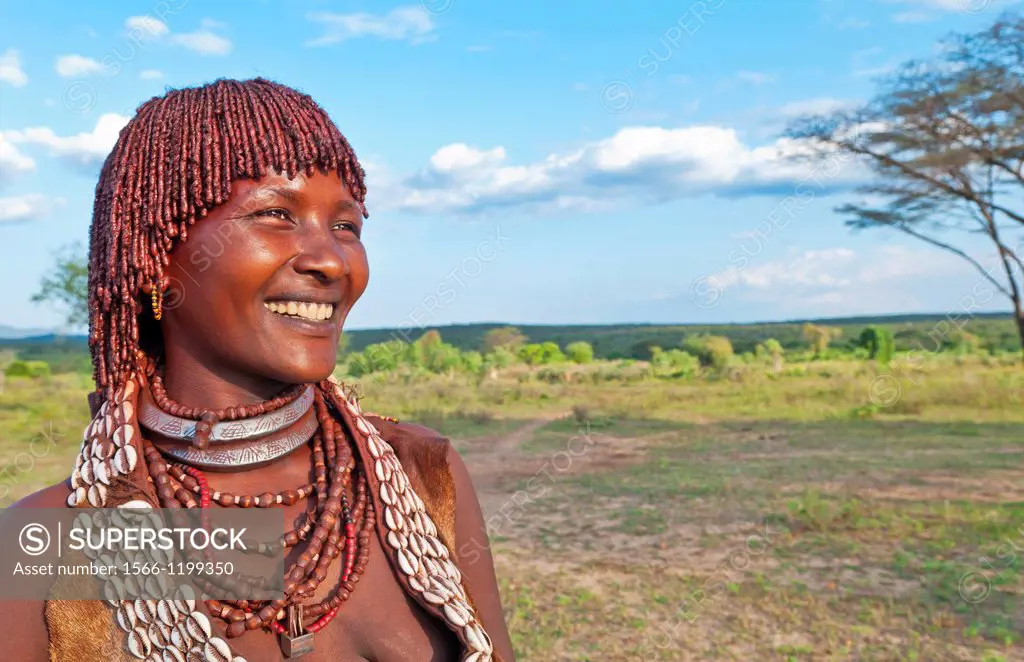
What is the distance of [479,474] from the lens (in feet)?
33.8

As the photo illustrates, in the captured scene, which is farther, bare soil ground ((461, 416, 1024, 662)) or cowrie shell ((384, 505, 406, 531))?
bare soil ground ((461, 416, 1024, 662))

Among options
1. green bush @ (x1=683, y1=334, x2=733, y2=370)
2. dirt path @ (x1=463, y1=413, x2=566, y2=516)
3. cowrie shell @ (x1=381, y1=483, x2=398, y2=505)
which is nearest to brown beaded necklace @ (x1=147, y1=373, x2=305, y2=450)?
cowrie shell @ (x1=381, y1=483, x2=398, y2=505)

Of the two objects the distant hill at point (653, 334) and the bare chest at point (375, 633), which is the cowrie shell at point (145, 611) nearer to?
the bare chest at point (375, 633)

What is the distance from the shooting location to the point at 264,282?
59.0 inches

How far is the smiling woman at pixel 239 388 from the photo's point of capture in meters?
1.49

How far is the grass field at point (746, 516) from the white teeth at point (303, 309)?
4.21 metres

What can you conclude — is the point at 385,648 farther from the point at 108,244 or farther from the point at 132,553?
the point at 108,244

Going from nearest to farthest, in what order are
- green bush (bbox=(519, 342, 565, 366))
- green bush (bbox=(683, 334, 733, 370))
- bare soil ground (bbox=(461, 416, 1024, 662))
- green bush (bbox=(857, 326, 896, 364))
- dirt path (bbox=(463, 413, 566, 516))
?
bare soil ground (bbox=(461, 416, 1024, 662)) → dirt path (bbox=(463, 413, 566, 516)) → green bush (bbox=(683, 334, 733, 370)) → green bush (bbox=(857, 326, 896, 364)) → green bush (bbox=(519, 342, 565, 366))

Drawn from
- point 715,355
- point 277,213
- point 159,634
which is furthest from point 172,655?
point 715,355

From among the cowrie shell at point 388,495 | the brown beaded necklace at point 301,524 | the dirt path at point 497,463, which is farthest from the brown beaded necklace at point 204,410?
the dirt path at point 497,463

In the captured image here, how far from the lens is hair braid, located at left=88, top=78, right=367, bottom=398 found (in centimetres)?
152

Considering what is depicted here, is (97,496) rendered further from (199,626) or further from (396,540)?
(396,540)

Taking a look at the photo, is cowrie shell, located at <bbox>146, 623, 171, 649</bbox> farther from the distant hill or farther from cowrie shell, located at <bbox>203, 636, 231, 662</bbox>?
the distant hill

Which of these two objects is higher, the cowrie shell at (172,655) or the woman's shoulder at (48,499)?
the woman's shoulder at (48,499)
